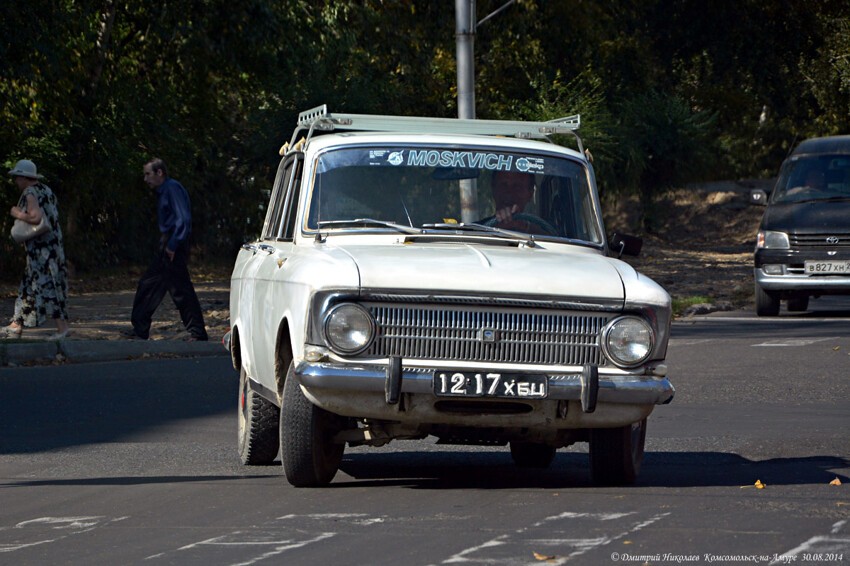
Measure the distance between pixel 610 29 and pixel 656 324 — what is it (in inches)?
1348

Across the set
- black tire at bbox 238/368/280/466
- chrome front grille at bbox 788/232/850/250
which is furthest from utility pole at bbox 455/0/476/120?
black tire at bbox 238/368/280/466

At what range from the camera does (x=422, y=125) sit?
31.0 feet

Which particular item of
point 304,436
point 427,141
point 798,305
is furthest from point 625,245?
point 798,305

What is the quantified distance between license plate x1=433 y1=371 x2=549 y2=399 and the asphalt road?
1.66 feet

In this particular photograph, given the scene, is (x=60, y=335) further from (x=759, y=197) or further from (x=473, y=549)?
(x=473, y=549)

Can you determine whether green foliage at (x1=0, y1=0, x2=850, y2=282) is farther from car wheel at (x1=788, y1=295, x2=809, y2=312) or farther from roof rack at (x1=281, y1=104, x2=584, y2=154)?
roof rack at (x1=281, y1=104, x2=584, y2=154)

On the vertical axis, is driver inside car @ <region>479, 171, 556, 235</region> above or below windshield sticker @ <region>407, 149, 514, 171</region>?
below

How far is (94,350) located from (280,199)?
22.4ft

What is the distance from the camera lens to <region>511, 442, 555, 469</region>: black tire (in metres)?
8.86

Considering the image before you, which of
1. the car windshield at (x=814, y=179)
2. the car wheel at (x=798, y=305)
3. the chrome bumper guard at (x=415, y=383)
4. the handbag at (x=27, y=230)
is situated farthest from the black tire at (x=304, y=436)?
the car wheel at (x=798, y=305)

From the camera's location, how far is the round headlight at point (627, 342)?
7.55 m

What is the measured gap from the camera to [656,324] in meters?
7.61

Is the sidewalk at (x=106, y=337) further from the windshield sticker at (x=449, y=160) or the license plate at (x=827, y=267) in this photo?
the windshield sticker at (x=449, y=160)

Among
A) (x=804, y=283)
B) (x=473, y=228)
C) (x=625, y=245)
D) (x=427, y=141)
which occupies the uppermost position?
(x=427, y=141)
